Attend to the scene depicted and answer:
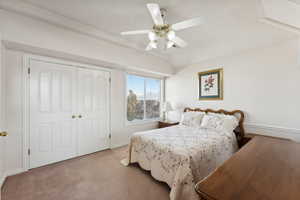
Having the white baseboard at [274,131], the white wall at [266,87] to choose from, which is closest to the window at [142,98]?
the white wall at [266,87]

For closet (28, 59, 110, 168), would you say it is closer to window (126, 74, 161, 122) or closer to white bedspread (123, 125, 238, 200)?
window (126, 74, 161, 122)

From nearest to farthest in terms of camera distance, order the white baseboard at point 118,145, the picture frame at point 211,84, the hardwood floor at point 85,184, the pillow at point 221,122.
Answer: the hardwood floor at point 85,184 < the pillow at point 221,122 < the picture frame at point 211,84 < the white baseboard at point 118,145

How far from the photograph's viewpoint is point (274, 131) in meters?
2.37

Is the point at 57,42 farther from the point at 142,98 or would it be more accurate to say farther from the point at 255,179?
the point at 255,179

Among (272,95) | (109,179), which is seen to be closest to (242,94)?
(272,95)

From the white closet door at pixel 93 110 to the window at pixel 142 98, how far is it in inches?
28.4

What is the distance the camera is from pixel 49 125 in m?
2.37

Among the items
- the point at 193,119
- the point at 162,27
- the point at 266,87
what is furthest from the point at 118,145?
the point at 266,87

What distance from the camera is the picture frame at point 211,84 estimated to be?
3.08m

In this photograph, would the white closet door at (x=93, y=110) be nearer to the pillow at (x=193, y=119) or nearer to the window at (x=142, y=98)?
the window at (x=142, y=98)

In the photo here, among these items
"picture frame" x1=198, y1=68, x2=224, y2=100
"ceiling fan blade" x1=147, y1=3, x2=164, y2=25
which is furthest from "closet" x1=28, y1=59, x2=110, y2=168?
"picture frame" x1=198, y1=68, x2=224, y2=100

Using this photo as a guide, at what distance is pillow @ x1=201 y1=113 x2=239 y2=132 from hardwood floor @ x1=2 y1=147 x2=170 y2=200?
155 centimetres

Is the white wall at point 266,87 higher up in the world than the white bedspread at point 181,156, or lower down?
higher up

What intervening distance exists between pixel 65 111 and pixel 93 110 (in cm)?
56
